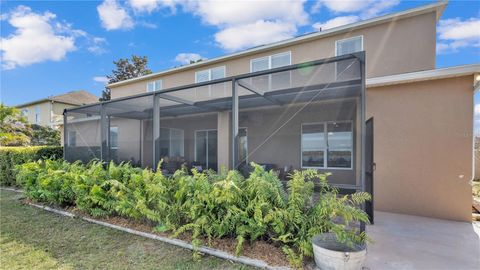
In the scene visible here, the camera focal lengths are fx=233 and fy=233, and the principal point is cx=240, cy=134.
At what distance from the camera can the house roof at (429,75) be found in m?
4.53

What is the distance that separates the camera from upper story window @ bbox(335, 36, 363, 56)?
7044 mm

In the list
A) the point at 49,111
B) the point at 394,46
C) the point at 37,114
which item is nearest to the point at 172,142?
the point at 394,46

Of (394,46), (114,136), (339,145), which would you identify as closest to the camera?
(394,46)

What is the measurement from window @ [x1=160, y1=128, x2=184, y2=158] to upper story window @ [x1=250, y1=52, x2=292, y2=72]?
165 inches

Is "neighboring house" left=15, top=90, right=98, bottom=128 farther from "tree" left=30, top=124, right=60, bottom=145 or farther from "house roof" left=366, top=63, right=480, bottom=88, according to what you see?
"house roof" left=366, top=63, right=480, bottom=88

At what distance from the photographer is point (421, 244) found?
3564 millimetres

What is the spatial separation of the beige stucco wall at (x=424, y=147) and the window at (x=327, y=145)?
1.85m

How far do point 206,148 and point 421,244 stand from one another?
25.0ft

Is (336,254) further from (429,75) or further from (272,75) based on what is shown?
(429,75)

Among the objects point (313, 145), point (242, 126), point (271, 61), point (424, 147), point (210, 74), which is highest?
point (271, 61)

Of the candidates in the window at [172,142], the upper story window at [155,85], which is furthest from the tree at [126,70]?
the window at [172,142]

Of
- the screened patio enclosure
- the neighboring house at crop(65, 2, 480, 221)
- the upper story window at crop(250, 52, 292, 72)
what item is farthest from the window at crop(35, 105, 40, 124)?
the upper story window at crop(250, 52, 292, 72)

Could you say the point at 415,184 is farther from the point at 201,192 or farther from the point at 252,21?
the point at 252,21

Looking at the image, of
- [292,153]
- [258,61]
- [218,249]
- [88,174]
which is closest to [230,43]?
[258,61]
